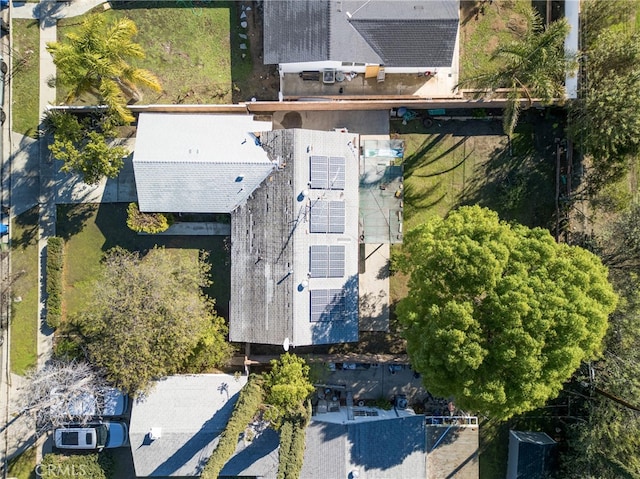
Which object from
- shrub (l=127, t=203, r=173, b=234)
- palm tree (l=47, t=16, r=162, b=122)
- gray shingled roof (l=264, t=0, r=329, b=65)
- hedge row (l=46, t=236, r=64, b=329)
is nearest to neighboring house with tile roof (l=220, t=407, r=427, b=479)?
shrub (l=127, t=203, r=173, b=234)

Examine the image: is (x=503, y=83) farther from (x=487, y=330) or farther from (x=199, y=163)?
(x=199, y=163)

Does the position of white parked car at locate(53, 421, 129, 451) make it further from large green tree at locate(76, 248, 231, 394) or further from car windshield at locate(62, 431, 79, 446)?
large green tree at locate(76, 248, 231, 394)

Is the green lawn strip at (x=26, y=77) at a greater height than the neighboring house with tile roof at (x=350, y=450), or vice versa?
the green lawn strip at (x=26, y=77)

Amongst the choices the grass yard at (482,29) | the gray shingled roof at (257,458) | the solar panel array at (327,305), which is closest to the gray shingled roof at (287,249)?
the solar panel array at (327,305)

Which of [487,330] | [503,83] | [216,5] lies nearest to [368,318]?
[487,330]

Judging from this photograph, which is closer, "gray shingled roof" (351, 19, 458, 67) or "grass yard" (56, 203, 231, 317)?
"gray shingled roof" (351, 19, 458, 67)

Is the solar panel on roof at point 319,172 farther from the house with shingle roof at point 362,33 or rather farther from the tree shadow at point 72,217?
the tree shadow at point 72,217

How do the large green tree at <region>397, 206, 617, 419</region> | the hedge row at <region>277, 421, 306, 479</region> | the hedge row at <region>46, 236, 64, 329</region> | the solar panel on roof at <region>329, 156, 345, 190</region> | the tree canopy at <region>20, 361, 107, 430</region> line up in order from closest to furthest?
the large green tree at <region>397, 206, 617, 419</region>
the hedge row at <region>277, 421, 306, 479</region>
the tree canopy at <region>20, 361, 107, 430</region>
the solar panel on roof at <region>329, 156, 345, 190</region>
the hedge row at <region>46, 236, 64, 329</region>

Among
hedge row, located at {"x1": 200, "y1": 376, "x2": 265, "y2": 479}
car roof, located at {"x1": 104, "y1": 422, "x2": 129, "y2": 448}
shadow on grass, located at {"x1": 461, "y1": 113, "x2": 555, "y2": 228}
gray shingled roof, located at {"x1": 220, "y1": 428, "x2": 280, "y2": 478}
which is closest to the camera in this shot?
hedge row, located at {"x1": 200, "y1": 376, "x2": 265, "y2": 479}
